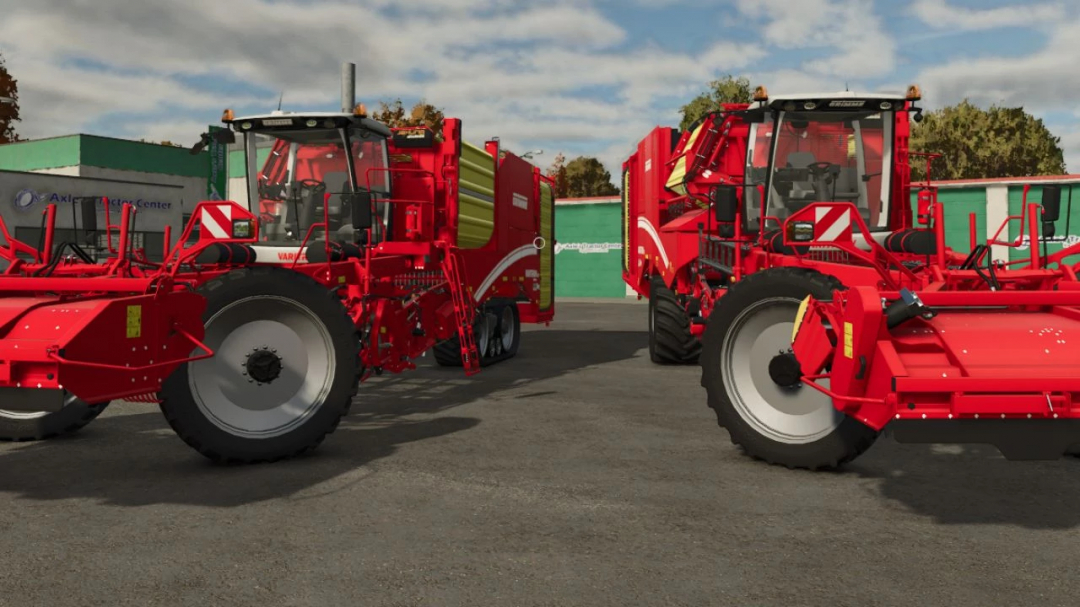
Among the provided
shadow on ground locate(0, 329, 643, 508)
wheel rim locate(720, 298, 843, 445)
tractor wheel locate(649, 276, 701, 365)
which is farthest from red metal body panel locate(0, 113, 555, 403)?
wheel rim locate(720, 298, 843, 445)

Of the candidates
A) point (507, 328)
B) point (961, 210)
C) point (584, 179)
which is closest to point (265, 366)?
point (507, 328)

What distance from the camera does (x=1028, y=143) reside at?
46531 mm

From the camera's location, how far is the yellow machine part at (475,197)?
965 centimetres

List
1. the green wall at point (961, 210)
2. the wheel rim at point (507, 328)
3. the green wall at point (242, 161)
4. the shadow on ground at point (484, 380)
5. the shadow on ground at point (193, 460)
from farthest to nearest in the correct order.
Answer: the green wall at point (961, 210), the wheel rim at point (507, 328), the green wall at point (242, 161), the shadow on ground at point (484, 380), the shadow on ground at point (193, 460)

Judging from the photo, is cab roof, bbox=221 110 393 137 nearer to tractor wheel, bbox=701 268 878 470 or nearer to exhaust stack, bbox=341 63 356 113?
tractor wheel, bbox=701 268 878 470

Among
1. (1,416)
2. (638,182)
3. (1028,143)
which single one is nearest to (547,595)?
(1,416)

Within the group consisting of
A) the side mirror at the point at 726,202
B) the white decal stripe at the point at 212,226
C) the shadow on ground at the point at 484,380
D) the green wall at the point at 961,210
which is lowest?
the shadow on ground at the point at 484,380

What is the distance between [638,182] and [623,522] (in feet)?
30.1

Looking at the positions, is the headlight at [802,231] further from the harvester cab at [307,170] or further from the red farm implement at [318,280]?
the harvester cab at [307,170]

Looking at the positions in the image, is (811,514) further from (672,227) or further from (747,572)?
(672,227)

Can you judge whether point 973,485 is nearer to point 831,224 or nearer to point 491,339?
point 831,224

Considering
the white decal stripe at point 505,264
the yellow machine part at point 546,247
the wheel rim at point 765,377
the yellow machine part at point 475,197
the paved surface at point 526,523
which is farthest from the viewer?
the yellow machine part at point 546,247

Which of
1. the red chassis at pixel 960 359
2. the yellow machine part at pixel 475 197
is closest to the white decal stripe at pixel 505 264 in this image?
the yellow machine part at pixel 475 197

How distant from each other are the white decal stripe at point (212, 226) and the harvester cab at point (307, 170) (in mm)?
388
